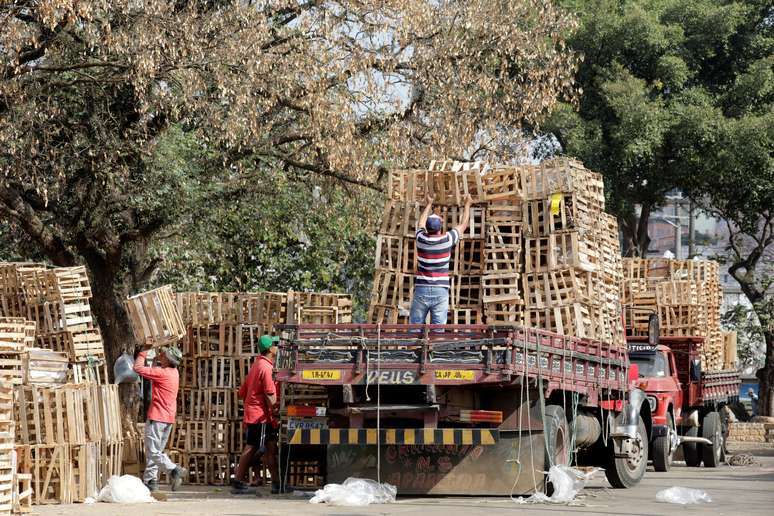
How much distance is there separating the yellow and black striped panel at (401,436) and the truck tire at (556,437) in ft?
2.00

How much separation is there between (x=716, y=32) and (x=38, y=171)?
2093cm

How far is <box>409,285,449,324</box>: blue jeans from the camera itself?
1499 centimetres

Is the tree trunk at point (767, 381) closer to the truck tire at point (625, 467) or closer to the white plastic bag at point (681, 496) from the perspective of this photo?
→ the truck tire at point (625, 467)

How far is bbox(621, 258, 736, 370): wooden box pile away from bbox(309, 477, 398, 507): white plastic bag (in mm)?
10517

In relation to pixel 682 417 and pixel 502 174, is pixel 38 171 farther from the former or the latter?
pixel 682 417

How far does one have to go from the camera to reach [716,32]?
35.6 meters

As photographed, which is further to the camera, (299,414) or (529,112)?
(529,112)

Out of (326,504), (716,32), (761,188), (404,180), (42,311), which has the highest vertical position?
(716,32)

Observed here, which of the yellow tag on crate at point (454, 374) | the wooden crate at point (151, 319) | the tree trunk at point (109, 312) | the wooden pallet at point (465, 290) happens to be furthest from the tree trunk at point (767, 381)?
the yellow tag on crate at point (454, 374)

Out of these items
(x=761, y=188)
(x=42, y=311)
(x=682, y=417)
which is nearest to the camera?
(x=42, y=311)

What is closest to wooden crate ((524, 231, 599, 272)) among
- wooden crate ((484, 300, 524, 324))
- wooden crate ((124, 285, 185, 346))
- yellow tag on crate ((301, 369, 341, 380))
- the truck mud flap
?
wooden crate ((484, 300, 524, 324))

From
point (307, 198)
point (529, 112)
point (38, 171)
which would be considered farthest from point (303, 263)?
point (38, 171)

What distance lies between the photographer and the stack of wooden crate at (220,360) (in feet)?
57.6

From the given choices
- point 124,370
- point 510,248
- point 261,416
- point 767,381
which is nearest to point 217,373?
point 124,370
